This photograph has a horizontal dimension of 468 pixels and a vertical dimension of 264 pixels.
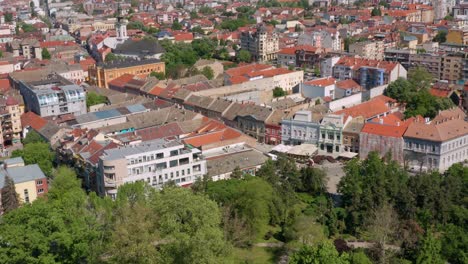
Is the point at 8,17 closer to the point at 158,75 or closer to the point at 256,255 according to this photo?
the point at 158,75

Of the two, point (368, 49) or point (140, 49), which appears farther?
point (368, 49)

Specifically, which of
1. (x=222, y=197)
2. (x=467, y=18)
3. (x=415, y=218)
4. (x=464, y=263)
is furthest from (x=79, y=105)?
(x=467, y=18)

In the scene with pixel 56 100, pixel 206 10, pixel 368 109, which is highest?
pixel 206 10

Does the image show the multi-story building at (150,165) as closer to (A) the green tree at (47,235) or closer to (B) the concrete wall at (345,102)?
(A) the green tree at (47,235)

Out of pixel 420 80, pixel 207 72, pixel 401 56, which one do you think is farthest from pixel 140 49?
pixel 420 80

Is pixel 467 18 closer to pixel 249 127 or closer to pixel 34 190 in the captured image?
pixel 249 127

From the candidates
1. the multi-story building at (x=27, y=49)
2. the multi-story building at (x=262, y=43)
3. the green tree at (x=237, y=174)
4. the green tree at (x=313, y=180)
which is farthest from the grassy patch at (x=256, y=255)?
the multi-story building at (x=27, y=49)
